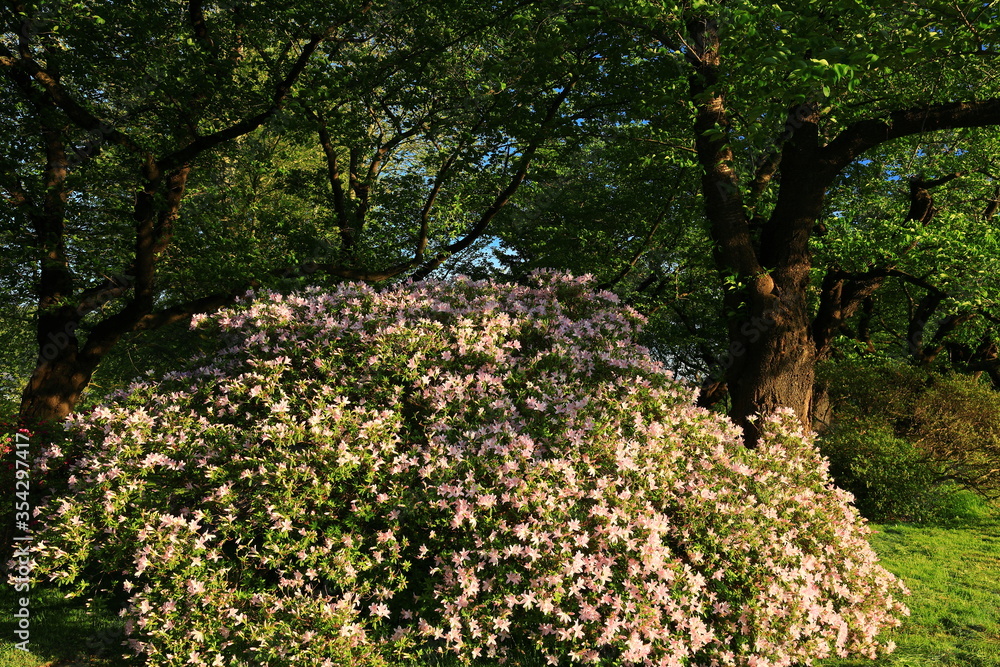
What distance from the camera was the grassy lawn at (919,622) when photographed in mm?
5680

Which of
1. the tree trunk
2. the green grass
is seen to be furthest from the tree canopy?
the green grass

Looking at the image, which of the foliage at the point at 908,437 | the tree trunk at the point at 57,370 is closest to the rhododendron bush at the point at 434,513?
the foliage at the point at 908,437

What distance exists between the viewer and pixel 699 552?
507cm

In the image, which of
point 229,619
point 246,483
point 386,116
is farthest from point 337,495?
point 386,116

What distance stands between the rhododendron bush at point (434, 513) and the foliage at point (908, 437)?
680 centimetres

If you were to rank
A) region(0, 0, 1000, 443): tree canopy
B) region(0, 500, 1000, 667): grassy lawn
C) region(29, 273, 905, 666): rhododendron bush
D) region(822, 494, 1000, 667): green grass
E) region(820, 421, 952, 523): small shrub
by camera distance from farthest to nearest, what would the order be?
region(820, 421, 952, 523): small shrub < region(0, 0, 1000, 443): tree canopy < region(822, 494, 1000, 667): green grass < region(0, 500, 1000, 667): grassy lawn < region(29, 273, 905, 666): rhododendron bush

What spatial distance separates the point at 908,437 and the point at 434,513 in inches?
512

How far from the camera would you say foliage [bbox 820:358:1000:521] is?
12.1 metres

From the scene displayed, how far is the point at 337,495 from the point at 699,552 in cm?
305

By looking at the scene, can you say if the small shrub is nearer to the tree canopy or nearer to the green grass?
the green grass

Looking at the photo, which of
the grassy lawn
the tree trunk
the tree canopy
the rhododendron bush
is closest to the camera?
the rhododendron bush

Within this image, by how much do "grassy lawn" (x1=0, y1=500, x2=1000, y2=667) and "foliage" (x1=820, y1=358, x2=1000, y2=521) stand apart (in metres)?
1.88

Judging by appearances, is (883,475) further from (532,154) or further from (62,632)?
(62,632)

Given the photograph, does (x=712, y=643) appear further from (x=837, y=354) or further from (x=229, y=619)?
(x=837, y=354)
